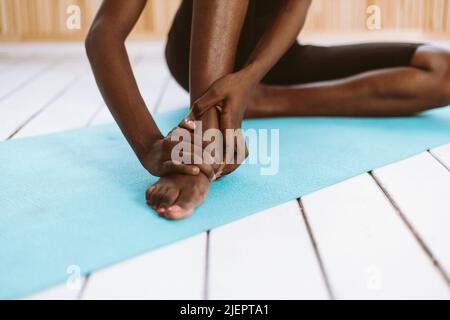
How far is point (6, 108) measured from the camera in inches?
71.9

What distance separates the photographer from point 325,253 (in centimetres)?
79

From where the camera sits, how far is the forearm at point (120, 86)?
1.03m

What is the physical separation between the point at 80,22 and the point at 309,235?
277 centimetres

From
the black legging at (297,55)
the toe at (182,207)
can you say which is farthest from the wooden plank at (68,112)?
the toe at (182,207)

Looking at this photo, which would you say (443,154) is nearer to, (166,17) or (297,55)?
(297,55)

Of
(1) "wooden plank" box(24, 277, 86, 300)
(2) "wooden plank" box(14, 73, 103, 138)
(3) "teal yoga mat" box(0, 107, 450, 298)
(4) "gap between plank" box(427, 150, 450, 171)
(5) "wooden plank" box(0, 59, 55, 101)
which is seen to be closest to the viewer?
(1) "wooden plank" box(24, 277, 86, 300)

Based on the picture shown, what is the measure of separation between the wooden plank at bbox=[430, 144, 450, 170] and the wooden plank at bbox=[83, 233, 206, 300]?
653 mm

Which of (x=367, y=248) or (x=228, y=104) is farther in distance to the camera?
(x=228, y=104)

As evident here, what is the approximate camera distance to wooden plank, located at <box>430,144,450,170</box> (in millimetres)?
1206

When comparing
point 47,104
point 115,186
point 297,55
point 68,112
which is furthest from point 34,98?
point 115,186

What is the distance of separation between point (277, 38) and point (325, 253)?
1.56ft

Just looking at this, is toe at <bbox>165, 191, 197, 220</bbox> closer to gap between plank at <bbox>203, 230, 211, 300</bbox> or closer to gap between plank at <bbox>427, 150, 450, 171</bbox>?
gap between plank at <bbox>203, 230, 211, 300</bbox>

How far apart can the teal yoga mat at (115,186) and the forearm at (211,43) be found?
0.64 ft

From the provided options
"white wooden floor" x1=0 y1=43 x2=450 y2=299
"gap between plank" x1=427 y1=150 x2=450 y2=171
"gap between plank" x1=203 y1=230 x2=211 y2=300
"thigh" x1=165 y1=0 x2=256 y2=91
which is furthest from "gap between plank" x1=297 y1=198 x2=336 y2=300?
"thigh" x1=165 y1=0 x2=256 y2=91
